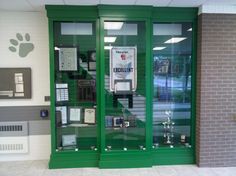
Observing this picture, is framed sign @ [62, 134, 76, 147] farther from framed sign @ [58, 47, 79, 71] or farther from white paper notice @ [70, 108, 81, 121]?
framed sign @ [58, 47, 79, 71]

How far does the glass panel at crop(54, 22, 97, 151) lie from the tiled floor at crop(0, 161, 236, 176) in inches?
15.7

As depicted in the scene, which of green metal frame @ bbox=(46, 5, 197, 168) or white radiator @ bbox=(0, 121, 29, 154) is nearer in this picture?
green metal frame @ bbox=(46, 5, 197, 168)

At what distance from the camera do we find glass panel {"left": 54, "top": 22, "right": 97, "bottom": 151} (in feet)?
12.6

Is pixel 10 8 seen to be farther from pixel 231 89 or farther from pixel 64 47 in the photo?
pixel 231 89

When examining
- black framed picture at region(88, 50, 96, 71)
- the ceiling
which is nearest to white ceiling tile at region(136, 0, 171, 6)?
the ceiling

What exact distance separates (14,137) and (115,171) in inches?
72.0

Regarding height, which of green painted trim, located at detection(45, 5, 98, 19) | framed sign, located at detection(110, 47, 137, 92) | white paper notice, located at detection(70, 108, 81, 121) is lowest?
white paper notice, located at detection(70, 108, 81, 121)

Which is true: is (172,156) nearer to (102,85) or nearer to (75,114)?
(102,85)

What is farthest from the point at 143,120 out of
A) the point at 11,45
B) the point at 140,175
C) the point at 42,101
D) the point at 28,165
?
the point at 11,45

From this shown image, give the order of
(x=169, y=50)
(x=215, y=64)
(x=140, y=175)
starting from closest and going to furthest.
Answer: (x=140, y=175) < (x=215, y=64) < (x=169, y=50)

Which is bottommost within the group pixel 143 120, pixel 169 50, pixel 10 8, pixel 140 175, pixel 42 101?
pixel 140 175

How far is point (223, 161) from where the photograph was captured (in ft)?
12.5

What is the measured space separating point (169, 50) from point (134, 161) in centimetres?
194

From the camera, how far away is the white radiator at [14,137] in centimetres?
399
